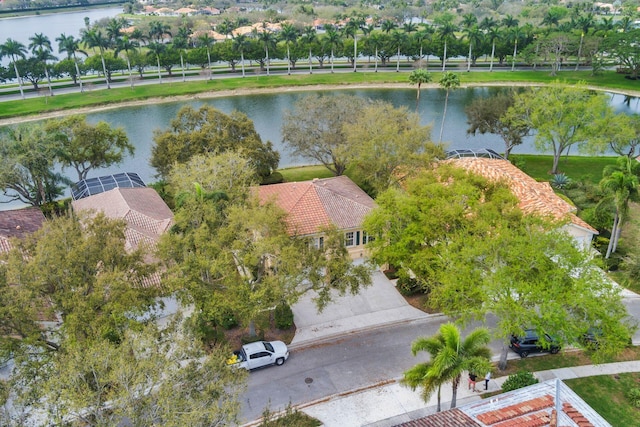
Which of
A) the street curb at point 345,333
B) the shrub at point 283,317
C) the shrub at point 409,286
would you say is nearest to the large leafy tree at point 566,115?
the shrub at point 409,286

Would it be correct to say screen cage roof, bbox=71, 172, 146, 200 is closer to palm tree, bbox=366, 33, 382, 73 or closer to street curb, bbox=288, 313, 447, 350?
street curb, bbox=288, 313, 447, 350

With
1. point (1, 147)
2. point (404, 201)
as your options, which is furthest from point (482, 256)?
point (1, 147)

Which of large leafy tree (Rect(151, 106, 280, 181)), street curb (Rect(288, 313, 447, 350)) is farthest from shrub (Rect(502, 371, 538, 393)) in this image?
large leafy tree (Rect(151, 106, 280, 181))

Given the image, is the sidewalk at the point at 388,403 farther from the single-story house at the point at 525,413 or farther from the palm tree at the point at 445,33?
the palm tree at the point at 445,33

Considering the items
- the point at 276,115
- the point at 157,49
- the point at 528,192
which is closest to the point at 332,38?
the point at 276,115

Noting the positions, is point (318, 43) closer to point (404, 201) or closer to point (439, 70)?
A: point (439, 70)
